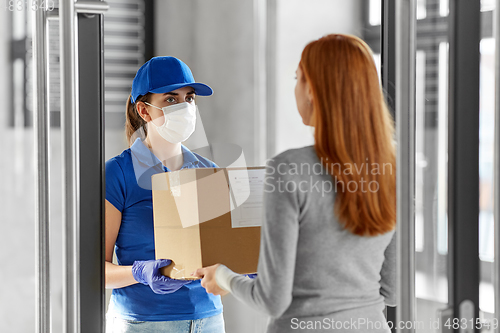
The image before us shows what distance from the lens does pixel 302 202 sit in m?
0.84

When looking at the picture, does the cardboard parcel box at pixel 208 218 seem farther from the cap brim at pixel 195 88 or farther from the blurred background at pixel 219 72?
the cap brim at pixel 195 88

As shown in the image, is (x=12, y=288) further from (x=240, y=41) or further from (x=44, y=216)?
(x=240, y=41)

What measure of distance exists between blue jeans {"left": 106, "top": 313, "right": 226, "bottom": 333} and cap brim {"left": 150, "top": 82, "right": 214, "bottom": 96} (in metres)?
0.54

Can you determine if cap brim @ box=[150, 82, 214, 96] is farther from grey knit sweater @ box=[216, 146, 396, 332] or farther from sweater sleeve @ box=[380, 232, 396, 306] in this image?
sweater sleeve @ box=[380, 232, 396, 306]

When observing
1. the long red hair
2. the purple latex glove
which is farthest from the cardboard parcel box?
the long red hair

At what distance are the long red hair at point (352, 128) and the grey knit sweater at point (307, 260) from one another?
0.03 metres

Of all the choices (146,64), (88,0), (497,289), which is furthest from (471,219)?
(88,0)

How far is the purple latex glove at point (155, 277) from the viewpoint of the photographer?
103cm

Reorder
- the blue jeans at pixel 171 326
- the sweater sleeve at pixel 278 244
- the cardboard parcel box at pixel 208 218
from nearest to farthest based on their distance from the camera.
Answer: the sweater sleeve at pixel 278 244 < the cardboard parcel box at pixel 208 218 < the blue jeans at pixel 171 326

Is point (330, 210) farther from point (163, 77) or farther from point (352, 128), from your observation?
point (163, 77)

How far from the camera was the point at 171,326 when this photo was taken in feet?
3.69

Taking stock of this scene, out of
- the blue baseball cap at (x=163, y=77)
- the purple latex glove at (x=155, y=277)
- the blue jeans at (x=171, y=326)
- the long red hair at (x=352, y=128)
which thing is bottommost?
the blue jeans at (x=171, y=326)

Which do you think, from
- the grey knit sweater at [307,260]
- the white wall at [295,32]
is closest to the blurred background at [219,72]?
the white wall at [295,32]

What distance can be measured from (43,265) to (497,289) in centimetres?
95
